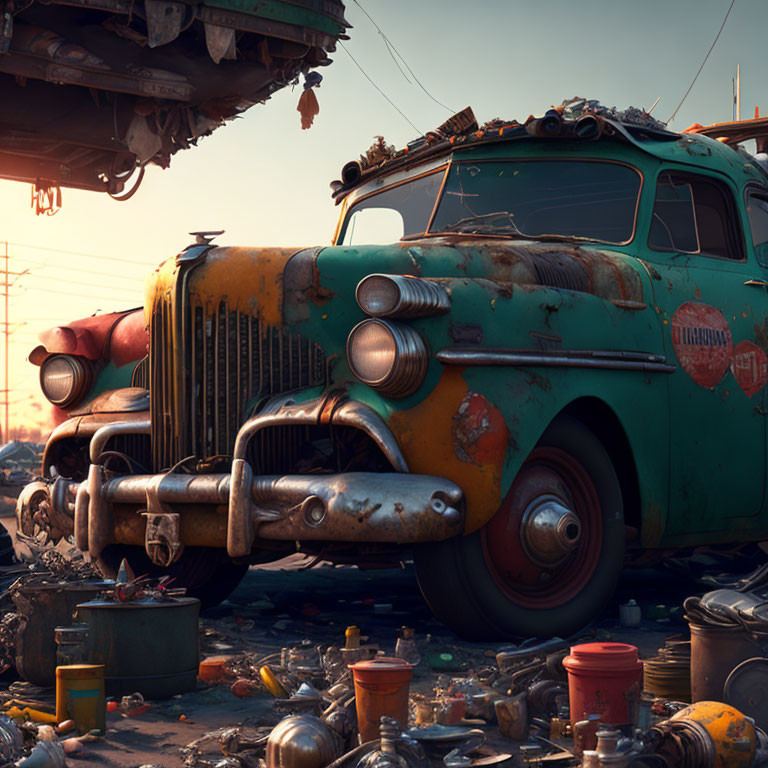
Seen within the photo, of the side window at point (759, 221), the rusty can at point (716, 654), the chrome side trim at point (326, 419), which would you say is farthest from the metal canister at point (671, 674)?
the side window at point (759, 221)

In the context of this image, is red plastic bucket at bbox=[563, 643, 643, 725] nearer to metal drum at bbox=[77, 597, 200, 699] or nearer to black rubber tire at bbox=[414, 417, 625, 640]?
black rubber tire at bbox=[414, 417, 625, 640]

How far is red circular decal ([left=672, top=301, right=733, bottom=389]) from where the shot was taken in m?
5.35

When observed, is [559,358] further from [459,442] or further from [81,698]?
[81,698]

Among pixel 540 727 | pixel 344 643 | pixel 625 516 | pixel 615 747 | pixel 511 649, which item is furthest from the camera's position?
pixel 625 516

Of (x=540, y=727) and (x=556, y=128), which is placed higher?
(x=556, y=128)

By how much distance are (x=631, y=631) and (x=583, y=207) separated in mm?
2045

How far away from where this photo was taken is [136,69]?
10.4 meters

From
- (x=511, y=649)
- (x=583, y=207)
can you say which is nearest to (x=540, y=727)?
(x=511, y=649)

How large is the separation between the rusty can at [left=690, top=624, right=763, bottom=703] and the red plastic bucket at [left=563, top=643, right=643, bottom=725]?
0.38 meters

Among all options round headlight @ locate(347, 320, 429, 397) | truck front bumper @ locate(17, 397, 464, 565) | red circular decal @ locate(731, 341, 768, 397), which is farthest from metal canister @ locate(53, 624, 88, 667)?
red circular decal @ locate(731, 341, 768, 397)

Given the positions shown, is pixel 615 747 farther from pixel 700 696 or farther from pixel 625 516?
pixel 625 516

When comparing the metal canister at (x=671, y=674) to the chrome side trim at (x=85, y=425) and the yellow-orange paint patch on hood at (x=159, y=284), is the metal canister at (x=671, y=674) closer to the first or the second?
the yellow-orange paint patch on hood at (x=159, y=284)

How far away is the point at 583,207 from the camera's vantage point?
5.61 meters

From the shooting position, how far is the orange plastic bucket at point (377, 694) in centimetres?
316
